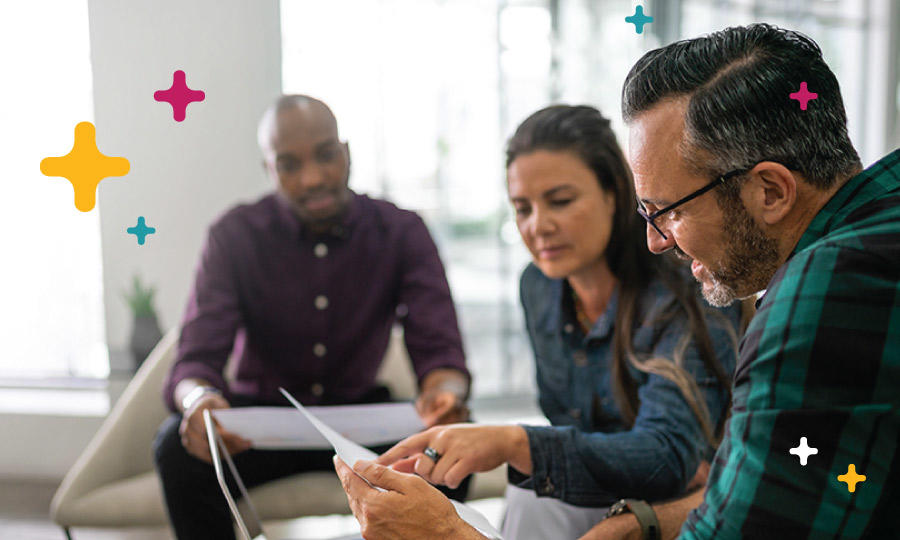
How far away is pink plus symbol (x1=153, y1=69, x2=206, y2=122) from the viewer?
0.90m

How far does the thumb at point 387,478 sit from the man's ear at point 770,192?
0.38 metres

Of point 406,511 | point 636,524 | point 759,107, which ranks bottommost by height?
point 636,524

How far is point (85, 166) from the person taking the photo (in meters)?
0.88

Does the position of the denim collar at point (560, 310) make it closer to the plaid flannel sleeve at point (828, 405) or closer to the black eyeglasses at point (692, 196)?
the black eyeglasses at point (692, 196)

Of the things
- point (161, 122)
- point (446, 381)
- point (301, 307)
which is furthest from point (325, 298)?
point (161, 122)

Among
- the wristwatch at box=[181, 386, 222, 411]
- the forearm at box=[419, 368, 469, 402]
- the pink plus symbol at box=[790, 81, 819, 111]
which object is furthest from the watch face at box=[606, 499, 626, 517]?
the wristwatch at box=[181, 386, 222, 411]

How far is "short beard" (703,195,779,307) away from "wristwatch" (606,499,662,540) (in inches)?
11.9

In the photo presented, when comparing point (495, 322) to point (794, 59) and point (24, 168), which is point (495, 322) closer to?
point (24, 168)

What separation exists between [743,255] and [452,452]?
37 centimetres

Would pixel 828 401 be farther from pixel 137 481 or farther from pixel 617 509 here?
pixel 137 481

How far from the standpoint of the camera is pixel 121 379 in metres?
1.09

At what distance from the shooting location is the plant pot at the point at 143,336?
1.02 m

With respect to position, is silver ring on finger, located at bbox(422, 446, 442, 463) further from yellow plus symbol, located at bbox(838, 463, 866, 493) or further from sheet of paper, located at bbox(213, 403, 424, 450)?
yellow plus symbol, located at bbox(838, 463, 866, 493)

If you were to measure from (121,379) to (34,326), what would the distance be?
0.18 m
